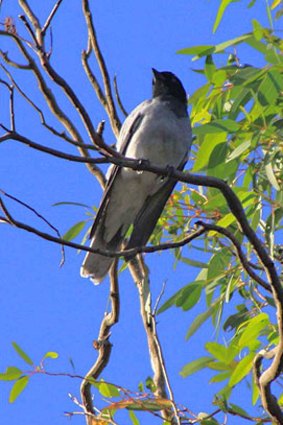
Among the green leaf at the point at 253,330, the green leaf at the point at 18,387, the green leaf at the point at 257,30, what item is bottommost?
the green leaf at the point at 253,330

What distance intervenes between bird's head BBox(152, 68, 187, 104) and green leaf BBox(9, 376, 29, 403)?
200cm

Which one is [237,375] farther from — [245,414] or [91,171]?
[91,171]

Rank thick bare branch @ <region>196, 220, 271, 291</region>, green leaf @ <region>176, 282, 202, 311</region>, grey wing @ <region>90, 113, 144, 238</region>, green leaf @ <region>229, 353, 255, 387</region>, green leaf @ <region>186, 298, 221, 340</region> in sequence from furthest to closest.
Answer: grey wing @ <region>90, 113, 144, 238</region> → green leaf @ <region>186, 298, 221, 340</region> → green leaf @ <region>176, 282, 202, 311</region> → green leaf @ <region>229, 353, 255, 387</region> → thick bare branch @ <region>196, 220, 271, 291</region>

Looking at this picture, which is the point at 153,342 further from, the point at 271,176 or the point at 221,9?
the point at 221,9

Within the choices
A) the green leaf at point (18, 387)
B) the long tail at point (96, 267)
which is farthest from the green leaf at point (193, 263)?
the green leaf at point (18, 387)

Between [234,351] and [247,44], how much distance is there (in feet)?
3.84

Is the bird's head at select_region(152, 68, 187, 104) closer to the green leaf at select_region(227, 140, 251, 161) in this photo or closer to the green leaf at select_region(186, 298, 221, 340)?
the green leaf at select_region(186, 298, 221, 340)

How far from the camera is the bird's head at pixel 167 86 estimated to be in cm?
524

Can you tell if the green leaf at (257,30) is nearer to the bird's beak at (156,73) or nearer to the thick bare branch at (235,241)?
the thick bare branch at (235,241)

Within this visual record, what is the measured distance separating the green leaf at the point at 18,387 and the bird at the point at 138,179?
38.1 inches

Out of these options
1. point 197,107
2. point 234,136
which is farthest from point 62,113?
point 234,136

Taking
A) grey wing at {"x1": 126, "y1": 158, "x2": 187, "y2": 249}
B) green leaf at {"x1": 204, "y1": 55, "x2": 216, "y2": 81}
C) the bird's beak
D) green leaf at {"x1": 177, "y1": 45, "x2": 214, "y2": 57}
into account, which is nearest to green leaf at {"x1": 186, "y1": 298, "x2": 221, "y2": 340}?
grey wing at {"x1": 126, "y1": 158, "x2": 187, "y2": 249}

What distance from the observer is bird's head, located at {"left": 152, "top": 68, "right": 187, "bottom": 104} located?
5242mm

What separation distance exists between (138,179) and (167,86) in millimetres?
646
